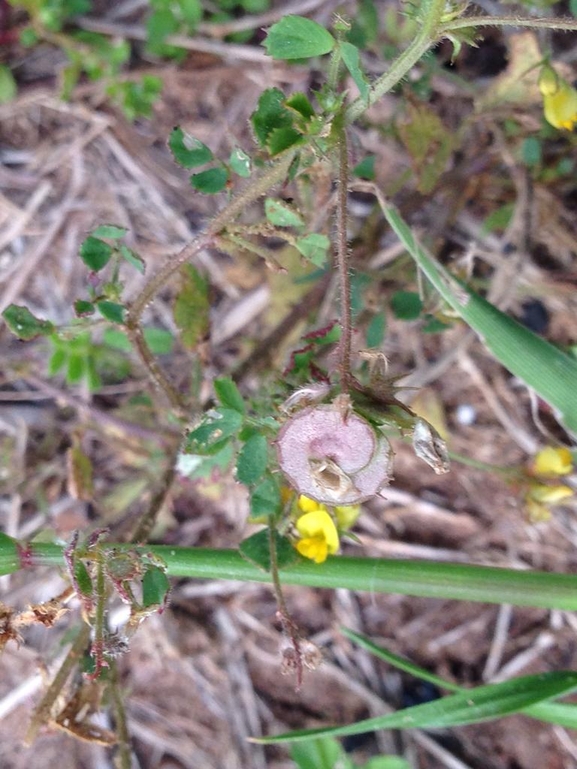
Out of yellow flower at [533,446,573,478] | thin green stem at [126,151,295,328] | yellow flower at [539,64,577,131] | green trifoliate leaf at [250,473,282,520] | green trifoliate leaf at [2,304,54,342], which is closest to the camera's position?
thin green stem at [126,151,295,328]

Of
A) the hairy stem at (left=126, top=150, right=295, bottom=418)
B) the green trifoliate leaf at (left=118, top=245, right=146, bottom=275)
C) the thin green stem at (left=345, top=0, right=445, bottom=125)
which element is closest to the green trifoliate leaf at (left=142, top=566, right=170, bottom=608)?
the hairy stem at (left=126, top=150, right=295, bottom=418)

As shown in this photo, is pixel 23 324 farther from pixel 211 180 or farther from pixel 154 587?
pixel 154 587

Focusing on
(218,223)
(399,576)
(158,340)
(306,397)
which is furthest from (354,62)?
(158,340)

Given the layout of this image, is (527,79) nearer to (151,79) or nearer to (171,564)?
(151,79)

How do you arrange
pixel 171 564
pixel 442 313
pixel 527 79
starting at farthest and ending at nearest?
pixel 527 79, pixel 442 313, pixel 171 564

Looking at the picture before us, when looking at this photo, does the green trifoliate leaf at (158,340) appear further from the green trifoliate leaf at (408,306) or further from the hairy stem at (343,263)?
the hairy stem at (343,263)

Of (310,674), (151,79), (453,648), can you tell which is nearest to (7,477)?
(310,674)

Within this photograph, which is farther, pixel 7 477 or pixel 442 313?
pixel 7 477

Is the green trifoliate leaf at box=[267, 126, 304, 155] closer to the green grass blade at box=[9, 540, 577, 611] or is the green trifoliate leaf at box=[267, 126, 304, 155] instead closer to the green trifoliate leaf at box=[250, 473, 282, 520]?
Answer: the green trifoliate leaf at box=[250, 473, 282, 520]
